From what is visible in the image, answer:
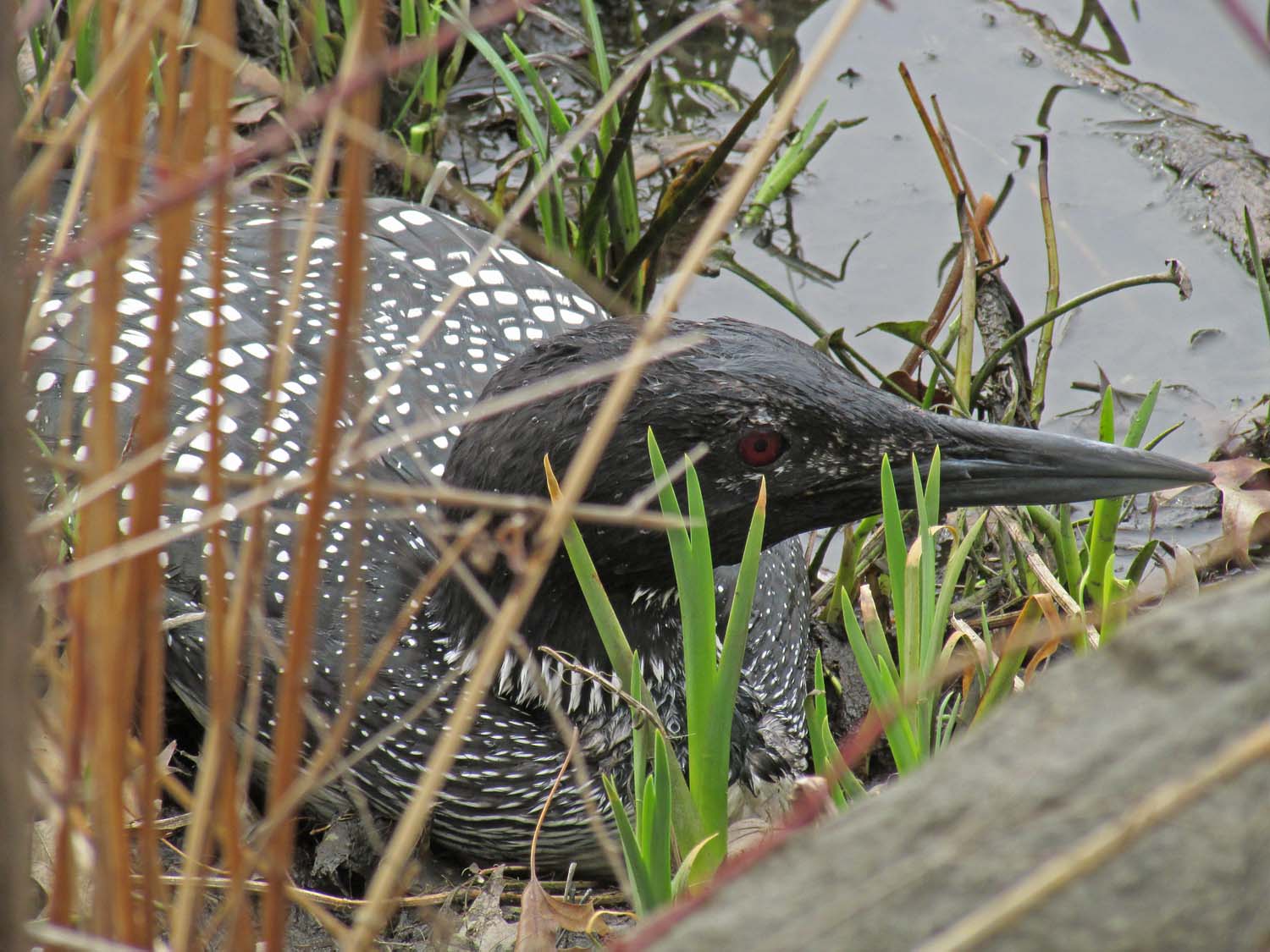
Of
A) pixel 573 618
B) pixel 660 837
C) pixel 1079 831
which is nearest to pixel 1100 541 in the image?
pixel 573 618

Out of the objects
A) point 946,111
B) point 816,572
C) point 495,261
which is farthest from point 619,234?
point 946,111

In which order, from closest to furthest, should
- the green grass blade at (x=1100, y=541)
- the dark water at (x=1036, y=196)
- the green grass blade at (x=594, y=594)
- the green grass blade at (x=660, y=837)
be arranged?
1. the green grass blade at (x=660, y=837)
2. the green grass blade at (x=594, y=594)
3. the green grass blade at (x=1100, y=541)
4. the dark water at (x=1036, y=196)

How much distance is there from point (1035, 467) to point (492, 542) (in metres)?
1.23

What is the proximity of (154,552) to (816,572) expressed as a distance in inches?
102

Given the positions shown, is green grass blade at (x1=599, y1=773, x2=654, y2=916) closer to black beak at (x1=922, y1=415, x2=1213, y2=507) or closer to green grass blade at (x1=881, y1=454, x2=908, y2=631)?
green grass blade at (x1=881, y1=454, x2=908, y2=631)

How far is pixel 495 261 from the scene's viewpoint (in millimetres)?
3484

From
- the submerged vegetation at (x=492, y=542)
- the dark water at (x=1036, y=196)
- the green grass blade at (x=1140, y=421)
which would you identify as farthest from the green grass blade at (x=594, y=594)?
the dark water at (x=1036, y=196)

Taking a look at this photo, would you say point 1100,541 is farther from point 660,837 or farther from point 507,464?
point 660,837

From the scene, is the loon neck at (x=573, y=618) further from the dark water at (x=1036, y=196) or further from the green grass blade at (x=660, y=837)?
the dark water at (x=1036, y=196)

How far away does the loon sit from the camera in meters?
2.30

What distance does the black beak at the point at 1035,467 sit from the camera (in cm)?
228

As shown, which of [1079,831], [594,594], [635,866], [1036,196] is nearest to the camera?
[1079,831]

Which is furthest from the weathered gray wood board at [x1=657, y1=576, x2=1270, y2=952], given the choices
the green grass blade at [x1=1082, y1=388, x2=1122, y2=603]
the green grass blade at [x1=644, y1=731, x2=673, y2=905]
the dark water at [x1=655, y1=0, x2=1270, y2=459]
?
the dark water at [x1=655, y1=0, x2=1270, y2=459]

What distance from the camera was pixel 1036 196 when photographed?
4.60m
